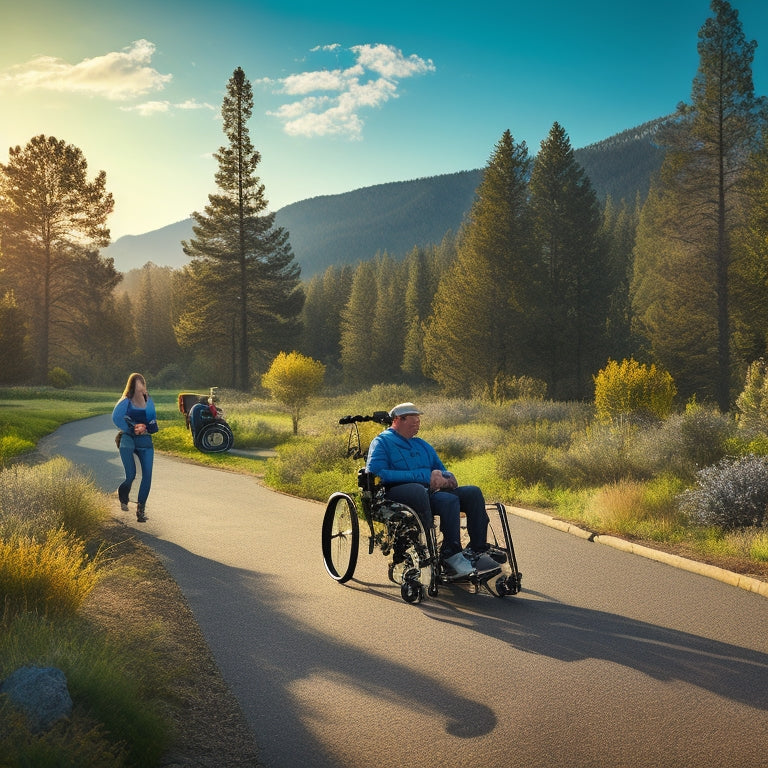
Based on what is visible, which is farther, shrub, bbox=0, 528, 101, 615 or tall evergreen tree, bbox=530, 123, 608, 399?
tall evergreen tree, bbox=530, 123, 608, 399

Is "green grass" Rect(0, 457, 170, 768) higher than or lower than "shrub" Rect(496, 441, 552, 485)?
higher

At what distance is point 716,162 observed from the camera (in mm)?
32719

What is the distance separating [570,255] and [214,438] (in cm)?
2899

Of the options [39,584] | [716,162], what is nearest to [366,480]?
[39,584]

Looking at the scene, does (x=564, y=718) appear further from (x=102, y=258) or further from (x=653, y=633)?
(x=102, y=258)

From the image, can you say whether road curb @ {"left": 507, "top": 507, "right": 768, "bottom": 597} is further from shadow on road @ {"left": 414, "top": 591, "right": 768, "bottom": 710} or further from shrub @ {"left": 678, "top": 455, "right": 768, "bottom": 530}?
shadow on road @ {"left": 414, "top": 591, "right": 768, "bottom": 710}

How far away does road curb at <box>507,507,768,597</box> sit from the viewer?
7273 millimetres

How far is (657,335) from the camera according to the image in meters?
35.8

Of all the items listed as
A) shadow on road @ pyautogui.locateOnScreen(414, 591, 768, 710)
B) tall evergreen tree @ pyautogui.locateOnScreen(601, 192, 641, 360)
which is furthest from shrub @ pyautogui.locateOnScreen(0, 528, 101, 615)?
tall evergreen tree @ pyautogui.locateOnScreen(601, 192, 641, 360)

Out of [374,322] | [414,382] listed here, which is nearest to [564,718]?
[414,382]

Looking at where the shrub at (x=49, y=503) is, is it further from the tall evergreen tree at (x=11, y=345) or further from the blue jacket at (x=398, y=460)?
the tall evergreen tree at (x=11, y=345)

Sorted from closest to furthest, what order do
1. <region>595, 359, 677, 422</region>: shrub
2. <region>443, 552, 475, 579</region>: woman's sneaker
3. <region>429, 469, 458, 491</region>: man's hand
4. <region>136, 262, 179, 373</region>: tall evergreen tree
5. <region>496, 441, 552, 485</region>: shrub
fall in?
1. <region>443, 552, 475, 579</region>: woman's sneaker
2. <region>429, 469, 458, 491</region>: man's hand
3. <region>496, 441, 552, 485</region>: shrub
4. <region>595, 359, 677, 422</region>: shrub
5. <region>136, 262, 179, 373</region>: tall evergreen tree

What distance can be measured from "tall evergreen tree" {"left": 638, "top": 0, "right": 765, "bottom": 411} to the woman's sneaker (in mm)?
27864

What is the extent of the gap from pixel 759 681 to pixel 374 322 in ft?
237
